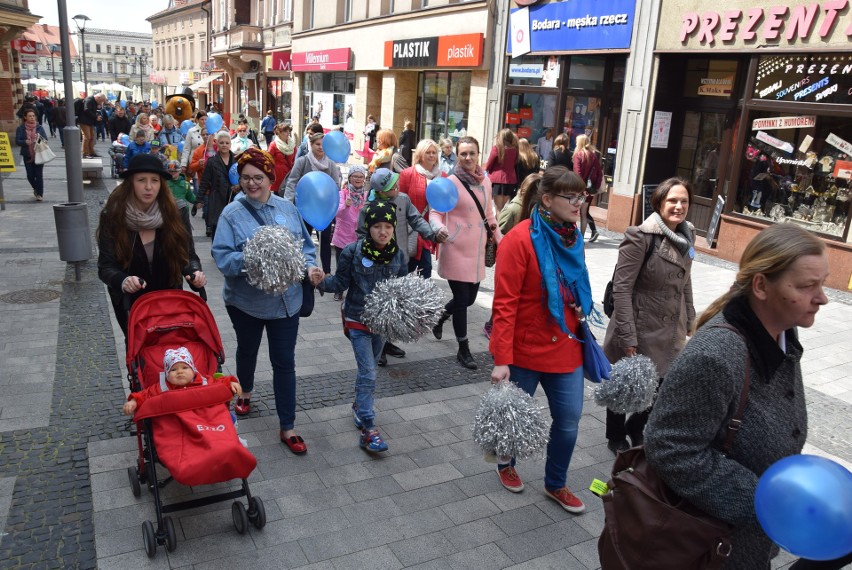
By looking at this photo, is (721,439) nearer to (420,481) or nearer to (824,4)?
(420,481)

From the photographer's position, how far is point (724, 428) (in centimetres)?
210

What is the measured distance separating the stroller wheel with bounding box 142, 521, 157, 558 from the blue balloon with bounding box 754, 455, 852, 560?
282 centimetres

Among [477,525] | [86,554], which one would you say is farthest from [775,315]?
[86,554]

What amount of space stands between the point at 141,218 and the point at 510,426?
2564 mm

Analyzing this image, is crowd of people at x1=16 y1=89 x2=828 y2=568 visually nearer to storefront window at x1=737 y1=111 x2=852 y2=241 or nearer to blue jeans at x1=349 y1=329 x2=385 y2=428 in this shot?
blue jeans at x1=349 y1=329 x2=385 y2=428

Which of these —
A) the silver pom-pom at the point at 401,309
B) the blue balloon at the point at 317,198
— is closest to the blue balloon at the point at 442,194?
the blue balloon at the point at 317,198

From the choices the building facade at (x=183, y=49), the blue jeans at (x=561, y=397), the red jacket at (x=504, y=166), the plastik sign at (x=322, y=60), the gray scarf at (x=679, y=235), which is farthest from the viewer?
the building facade at (x=183, y=49)

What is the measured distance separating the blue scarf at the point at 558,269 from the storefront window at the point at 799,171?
7.91 metres

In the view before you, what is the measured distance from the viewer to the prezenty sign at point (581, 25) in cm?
1248

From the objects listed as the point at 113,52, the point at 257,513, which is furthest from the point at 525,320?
the point at 113,52

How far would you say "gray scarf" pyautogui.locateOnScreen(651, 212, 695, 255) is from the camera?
4.19 metres

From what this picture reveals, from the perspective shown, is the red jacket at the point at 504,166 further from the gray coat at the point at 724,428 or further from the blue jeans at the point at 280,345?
the gray coat at the point at 724,428

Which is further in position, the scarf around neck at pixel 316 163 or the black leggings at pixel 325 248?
the black leggings at pixel 325 248

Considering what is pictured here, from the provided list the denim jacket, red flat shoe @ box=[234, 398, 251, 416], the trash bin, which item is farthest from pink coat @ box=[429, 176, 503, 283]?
the trash bin
